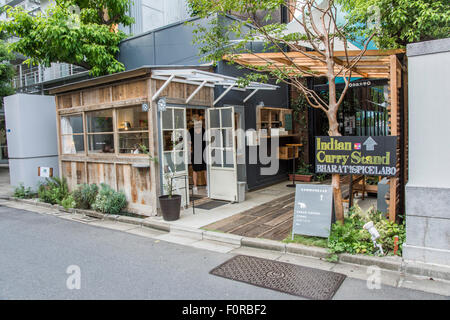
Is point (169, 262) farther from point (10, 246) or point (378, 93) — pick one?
point (378, 93)

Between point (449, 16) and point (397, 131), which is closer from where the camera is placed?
point (449, 16)

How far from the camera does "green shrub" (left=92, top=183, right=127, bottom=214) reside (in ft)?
27.9

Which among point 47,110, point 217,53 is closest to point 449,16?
point 217,53

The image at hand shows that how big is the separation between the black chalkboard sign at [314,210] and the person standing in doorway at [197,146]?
4849 mm

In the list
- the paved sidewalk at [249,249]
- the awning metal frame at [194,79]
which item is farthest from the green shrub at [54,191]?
the awning metal frame at [194,79]

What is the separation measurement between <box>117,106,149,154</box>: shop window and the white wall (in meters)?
5.61

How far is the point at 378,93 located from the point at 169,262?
10.6 m

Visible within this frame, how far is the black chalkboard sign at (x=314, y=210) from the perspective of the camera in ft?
18.7

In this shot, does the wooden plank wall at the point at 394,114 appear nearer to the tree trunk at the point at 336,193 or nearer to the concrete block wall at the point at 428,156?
the concrete block wall at the point at 428,156

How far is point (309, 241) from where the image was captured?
5699 millimetres

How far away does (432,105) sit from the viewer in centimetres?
469

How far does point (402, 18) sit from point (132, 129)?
6.22 meters

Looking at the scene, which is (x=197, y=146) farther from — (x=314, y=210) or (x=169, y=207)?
(x=314, y=210)
